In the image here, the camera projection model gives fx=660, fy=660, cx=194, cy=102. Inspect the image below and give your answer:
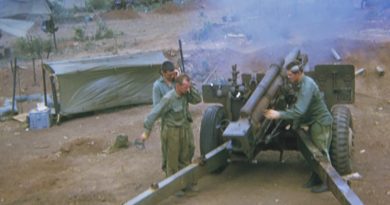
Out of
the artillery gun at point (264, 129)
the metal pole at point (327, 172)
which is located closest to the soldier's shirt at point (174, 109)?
the artillery gun at point (264, 129)

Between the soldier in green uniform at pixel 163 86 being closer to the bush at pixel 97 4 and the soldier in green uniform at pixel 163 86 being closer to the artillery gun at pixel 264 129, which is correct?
the artillery gun at pixel 264 129

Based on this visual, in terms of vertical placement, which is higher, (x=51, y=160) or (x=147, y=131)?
(x=147, y=131)

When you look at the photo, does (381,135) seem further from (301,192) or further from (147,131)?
(147,131)

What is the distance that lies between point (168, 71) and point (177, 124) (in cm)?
61

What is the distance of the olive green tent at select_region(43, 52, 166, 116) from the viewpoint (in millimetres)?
13000

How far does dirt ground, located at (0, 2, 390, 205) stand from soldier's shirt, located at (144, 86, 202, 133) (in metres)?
0.88

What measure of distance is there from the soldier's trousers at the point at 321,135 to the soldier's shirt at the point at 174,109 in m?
1.35

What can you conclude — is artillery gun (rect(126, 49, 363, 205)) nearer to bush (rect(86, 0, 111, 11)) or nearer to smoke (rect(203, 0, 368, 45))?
smoke (rect(203, 0, 368, 45))

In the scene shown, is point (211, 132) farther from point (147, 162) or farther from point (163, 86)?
point (147, 162)

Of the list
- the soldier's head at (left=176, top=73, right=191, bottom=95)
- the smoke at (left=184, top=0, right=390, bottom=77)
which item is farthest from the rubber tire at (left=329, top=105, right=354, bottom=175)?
the smoke at (left=184, top=0, right=390, bottom=77)

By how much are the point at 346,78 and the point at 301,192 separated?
167cm

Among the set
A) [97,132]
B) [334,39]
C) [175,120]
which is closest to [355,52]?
[334,39]

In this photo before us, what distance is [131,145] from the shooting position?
10.4 metres

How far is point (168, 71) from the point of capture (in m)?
7.24
